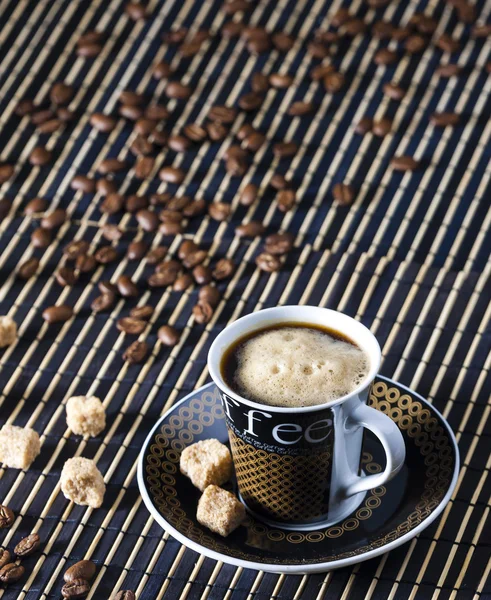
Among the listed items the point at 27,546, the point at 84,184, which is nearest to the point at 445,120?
the point at 84,184

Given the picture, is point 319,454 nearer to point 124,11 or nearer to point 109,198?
point 109,198

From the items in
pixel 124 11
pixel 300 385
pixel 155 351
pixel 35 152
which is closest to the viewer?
pixel 300 385

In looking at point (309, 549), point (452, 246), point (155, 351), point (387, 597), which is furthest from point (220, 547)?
point (452, 246)

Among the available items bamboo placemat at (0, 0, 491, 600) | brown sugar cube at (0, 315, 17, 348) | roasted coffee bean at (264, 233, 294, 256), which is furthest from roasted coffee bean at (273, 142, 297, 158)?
brown sugar cube at (0, 315, 17, 348)

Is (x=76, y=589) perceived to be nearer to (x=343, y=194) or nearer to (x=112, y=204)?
(x=112, y=204)

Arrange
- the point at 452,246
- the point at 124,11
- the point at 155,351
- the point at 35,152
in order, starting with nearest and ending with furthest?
the point at 155,351 < the point at 452,246 < the point at 35,152 < the point at 124,11

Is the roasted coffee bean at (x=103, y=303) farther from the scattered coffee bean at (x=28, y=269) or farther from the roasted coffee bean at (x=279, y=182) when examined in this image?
the roasted coffee bean at (x=279, y=182)

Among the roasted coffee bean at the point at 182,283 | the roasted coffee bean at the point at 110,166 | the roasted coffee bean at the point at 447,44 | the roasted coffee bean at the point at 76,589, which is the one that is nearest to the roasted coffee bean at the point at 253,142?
the roasted coffee bean at the point at 110,166
